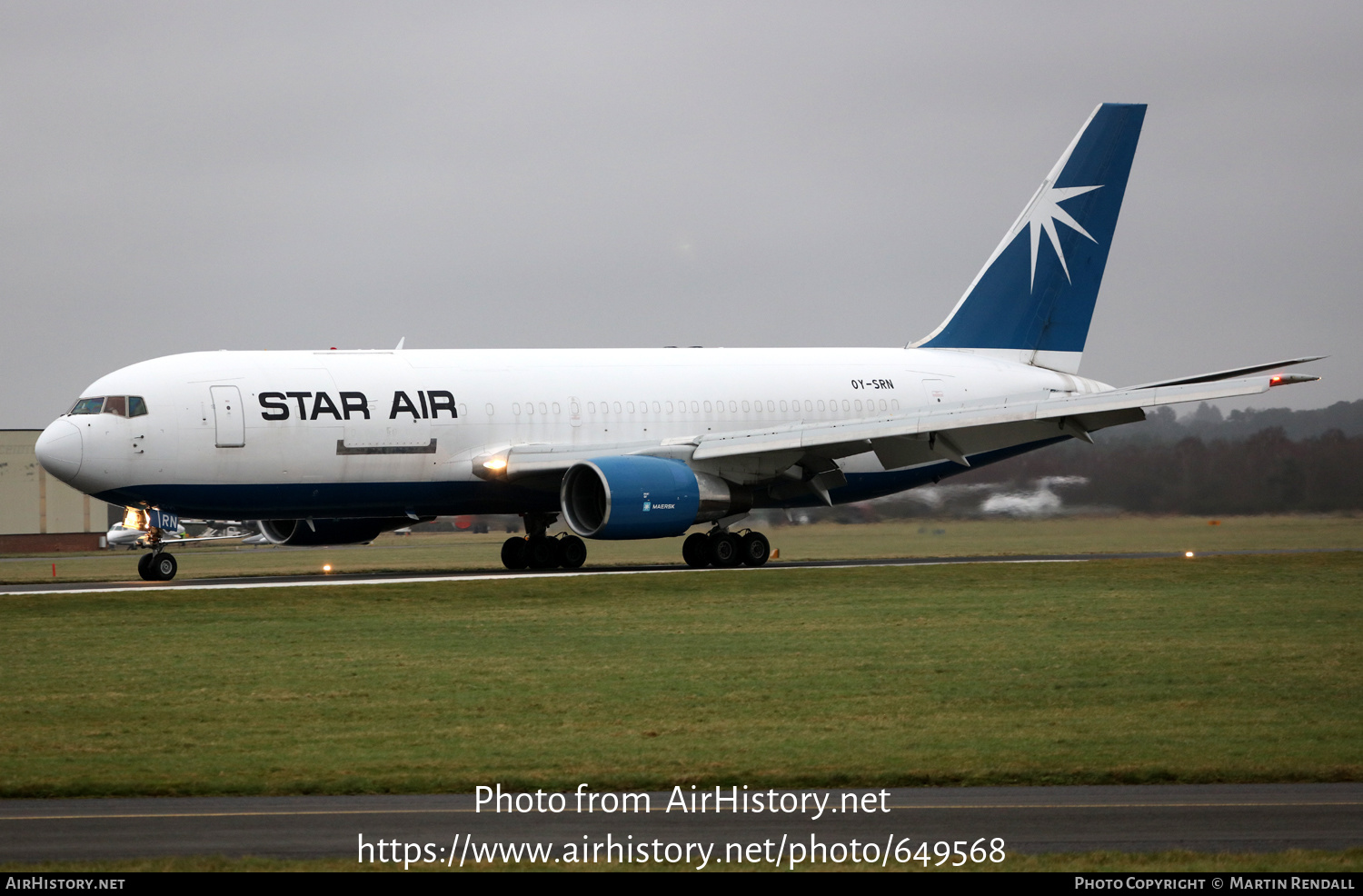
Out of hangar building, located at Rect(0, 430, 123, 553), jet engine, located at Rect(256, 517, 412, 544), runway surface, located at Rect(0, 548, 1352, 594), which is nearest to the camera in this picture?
runway surface, located at Rect(0, 548, 1352, 594)

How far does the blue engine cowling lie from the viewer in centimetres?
2881

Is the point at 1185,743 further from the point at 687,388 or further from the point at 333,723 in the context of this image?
the point at 687,388

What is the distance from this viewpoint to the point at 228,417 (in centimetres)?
2889

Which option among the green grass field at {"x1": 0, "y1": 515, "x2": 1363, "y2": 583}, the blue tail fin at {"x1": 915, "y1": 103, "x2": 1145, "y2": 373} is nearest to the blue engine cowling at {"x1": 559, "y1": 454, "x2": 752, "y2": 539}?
the green grass field at {"x1": 0, "y1": 515, "x2": 1363, "y2": 583}

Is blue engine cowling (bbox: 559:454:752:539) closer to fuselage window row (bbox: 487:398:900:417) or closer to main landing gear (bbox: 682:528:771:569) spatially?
main landing gear (bbox: 682:528:771:569)

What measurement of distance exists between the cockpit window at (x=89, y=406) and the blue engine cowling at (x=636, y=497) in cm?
839

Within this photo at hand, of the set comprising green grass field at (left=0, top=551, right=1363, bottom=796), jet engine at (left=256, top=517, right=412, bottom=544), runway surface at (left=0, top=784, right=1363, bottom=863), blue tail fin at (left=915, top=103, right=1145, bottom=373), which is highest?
blue tail fin at (left=915, top=103, right=1145, bottom=373)

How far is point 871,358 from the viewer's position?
120 ft

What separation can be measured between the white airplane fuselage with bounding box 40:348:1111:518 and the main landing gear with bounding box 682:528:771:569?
109cm

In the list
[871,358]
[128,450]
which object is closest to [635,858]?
[128,450]

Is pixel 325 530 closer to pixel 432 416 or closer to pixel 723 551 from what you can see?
pixel 432 416

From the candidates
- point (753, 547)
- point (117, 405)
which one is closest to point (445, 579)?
point (117, 405)
